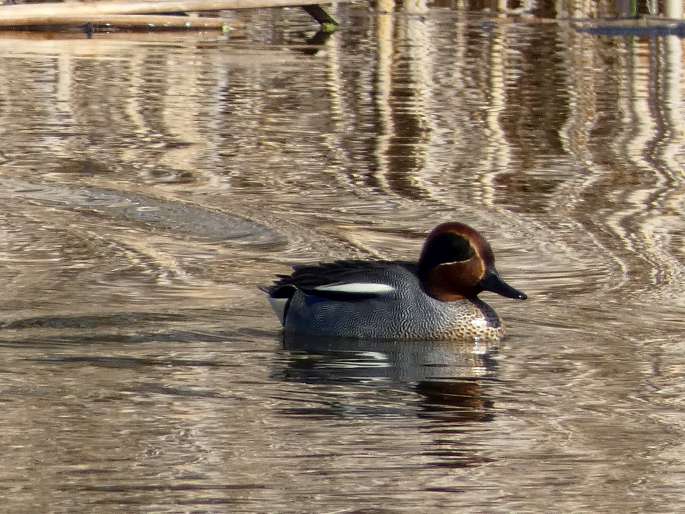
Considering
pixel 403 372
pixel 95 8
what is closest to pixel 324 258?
pixel 403 372

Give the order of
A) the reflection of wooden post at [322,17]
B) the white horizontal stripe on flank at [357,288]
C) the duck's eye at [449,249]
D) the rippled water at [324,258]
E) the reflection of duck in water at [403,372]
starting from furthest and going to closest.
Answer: the reflection of wooden post at [322,17] < the duck's eye at [449,249] < the white horizontal stripe on flank at [357,288] < the reflection of duck in water at [403,372] < the rippled water at [324,258]

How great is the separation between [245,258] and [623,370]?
3144mm

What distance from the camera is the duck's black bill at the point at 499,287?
9.37m

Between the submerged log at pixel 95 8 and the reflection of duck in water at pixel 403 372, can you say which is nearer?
the reflection of duck in water at pixel 403 372

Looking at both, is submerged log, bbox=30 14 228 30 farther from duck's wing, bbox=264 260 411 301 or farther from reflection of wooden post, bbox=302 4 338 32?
duck's wing, bbox=264 260 411 301

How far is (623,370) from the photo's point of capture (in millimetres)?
8570

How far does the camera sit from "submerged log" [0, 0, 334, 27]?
21.5 meters

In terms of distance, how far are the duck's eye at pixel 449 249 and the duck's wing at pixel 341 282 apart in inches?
9.1

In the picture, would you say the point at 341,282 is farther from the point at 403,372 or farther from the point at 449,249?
the point at 403,372

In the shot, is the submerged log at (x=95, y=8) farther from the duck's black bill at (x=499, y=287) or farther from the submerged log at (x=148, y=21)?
the duck's black bill at (x=499, y=287)

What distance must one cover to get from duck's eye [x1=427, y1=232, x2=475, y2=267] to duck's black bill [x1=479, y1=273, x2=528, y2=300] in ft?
0.48

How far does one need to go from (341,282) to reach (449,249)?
0.57 metres

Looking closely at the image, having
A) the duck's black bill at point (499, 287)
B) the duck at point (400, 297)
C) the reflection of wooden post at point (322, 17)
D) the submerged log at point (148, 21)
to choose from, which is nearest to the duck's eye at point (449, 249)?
the duck at point (400, 297)

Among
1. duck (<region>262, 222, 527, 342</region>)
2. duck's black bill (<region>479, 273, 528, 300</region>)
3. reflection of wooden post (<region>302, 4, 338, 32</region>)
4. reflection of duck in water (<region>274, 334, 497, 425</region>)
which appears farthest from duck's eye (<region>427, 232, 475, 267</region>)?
reflection of wooden post (<region>302, 4, 338, 32</region>)
